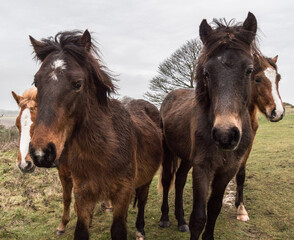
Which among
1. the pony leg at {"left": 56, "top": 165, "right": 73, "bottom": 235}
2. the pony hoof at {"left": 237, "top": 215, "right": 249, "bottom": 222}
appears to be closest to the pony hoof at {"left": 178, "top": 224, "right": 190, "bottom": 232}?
the pony hoof at {"left": 237, "top": 215, "right": 249, "bottom": 222}

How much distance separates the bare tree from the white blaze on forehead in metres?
14.3

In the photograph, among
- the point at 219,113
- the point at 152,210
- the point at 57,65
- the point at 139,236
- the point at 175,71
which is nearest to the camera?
the point at 57,65

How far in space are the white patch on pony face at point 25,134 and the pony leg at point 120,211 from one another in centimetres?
141

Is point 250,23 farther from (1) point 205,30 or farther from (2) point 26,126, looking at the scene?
(2) point 26,126

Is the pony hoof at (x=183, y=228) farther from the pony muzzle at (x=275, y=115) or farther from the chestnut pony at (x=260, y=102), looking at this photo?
the pony muzzle at (x=275, y=115)

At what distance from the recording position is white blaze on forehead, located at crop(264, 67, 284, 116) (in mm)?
4426

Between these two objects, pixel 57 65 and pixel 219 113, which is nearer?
pixel 57 65

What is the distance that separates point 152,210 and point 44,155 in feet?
11.6

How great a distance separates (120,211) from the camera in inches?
107

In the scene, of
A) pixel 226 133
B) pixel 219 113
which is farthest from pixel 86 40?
pixel 226 133

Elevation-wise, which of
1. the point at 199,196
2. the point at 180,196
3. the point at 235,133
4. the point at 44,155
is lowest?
the point at 180,196

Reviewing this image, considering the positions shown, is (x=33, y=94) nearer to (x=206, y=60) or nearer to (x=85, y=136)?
(x=85, y=136)

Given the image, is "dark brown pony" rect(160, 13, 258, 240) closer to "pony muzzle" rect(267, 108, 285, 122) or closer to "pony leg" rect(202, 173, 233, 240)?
"pony leg" rect(202, 173, 233, 240)

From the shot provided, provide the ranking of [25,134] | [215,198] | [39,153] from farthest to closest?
[25,134], [215,198], [39,153]
